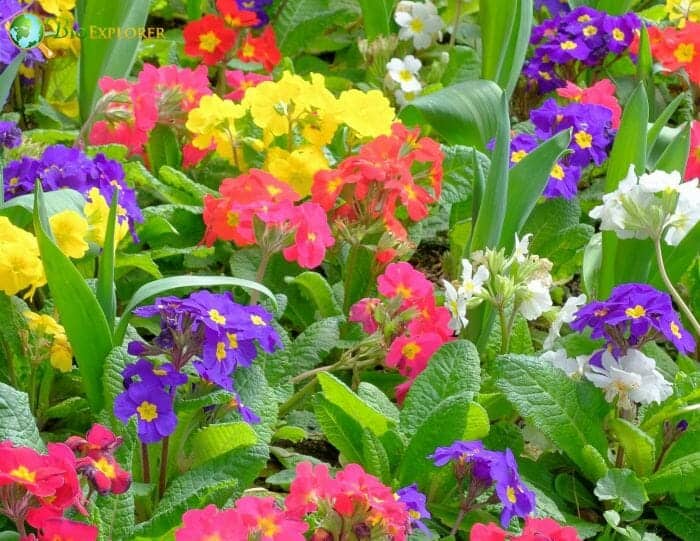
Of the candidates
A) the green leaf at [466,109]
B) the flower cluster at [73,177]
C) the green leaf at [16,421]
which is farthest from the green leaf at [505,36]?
the green leaf at [16,421]

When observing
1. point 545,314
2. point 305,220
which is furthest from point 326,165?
point 545,314

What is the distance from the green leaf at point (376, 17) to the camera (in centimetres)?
331

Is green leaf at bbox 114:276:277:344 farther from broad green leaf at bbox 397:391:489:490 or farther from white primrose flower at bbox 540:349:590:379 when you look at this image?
white primrose flower at bbox 540:349:590:379

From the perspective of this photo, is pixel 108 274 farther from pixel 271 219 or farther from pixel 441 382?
pixel 441 382

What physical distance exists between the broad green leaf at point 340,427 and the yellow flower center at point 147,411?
0.32 meters

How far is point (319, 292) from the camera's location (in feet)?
7.75

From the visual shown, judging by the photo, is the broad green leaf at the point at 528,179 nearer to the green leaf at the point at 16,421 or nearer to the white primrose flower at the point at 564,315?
the white primrose flower at the point at 564,315

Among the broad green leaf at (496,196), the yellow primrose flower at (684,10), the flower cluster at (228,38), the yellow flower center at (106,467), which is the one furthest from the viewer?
the yellow primrose flower at (684,10)

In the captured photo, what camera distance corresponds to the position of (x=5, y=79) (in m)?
2.34

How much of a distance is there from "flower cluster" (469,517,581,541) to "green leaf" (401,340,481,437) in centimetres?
36

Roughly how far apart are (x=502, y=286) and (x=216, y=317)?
56cm

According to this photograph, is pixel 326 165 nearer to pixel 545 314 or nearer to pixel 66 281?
pixel 545 314

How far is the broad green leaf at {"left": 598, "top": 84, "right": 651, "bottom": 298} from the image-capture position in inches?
89.2

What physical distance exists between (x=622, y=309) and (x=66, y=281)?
0.91 metres
